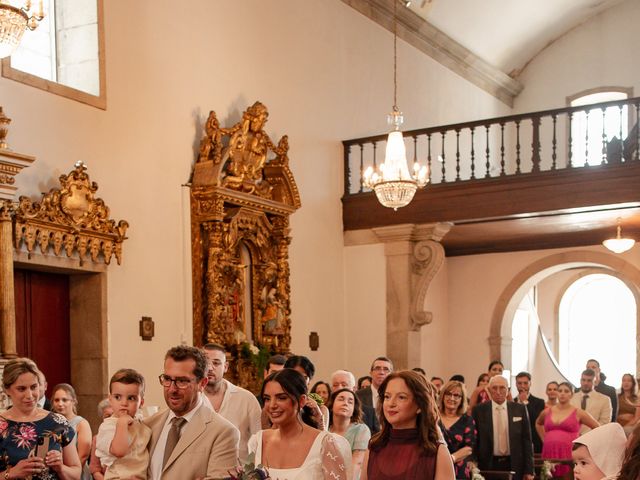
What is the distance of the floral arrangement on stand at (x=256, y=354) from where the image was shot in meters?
12.9

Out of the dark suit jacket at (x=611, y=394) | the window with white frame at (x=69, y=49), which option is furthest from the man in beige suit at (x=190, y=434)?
the dark suit jacket at (x=611, y=394)

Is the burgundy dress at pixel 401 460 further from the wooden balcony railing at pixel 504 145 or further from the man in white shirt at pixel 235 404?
the wooden balcony railing at pixel 504 145

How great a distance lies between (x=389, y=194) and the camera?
13.2 meters

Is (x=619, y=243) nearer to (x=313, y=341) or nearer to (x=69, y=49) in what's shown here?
(x=313, y=341)

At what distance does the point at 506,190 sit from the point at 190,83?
5045 mm

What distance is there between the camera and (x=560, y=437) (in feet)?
39.5

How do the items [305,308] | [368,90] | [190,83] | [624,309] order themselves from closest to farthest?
[190,83] < [305,308] < [368,90] < [624,309]

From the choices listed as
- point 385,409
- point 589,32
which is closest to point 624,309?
point 589,32

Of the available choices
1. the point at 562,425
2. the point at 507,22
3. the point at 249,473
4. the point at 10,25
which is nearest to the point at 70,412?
the point at 10,25

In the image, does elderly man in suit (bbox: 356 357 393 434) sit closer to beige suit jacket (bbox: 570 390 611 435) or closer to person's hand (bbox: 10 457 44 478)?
→ person's hand (bbox: 10 457 44 478)

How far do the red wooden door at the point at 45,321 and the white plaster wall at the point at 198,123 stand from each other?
1.66 feet

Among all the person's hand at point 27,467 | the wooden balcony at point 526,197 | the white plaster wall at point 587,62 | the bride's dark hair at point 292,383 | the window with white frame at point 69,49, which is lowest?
the person's hand at point 27,467

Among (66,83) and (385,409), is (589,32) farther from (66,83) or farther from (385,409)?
(385,409)

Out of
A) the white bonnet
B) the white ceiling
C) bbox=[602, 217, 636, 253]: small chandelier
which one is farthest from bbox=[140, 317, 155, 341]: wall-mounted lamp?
the white ceiling
